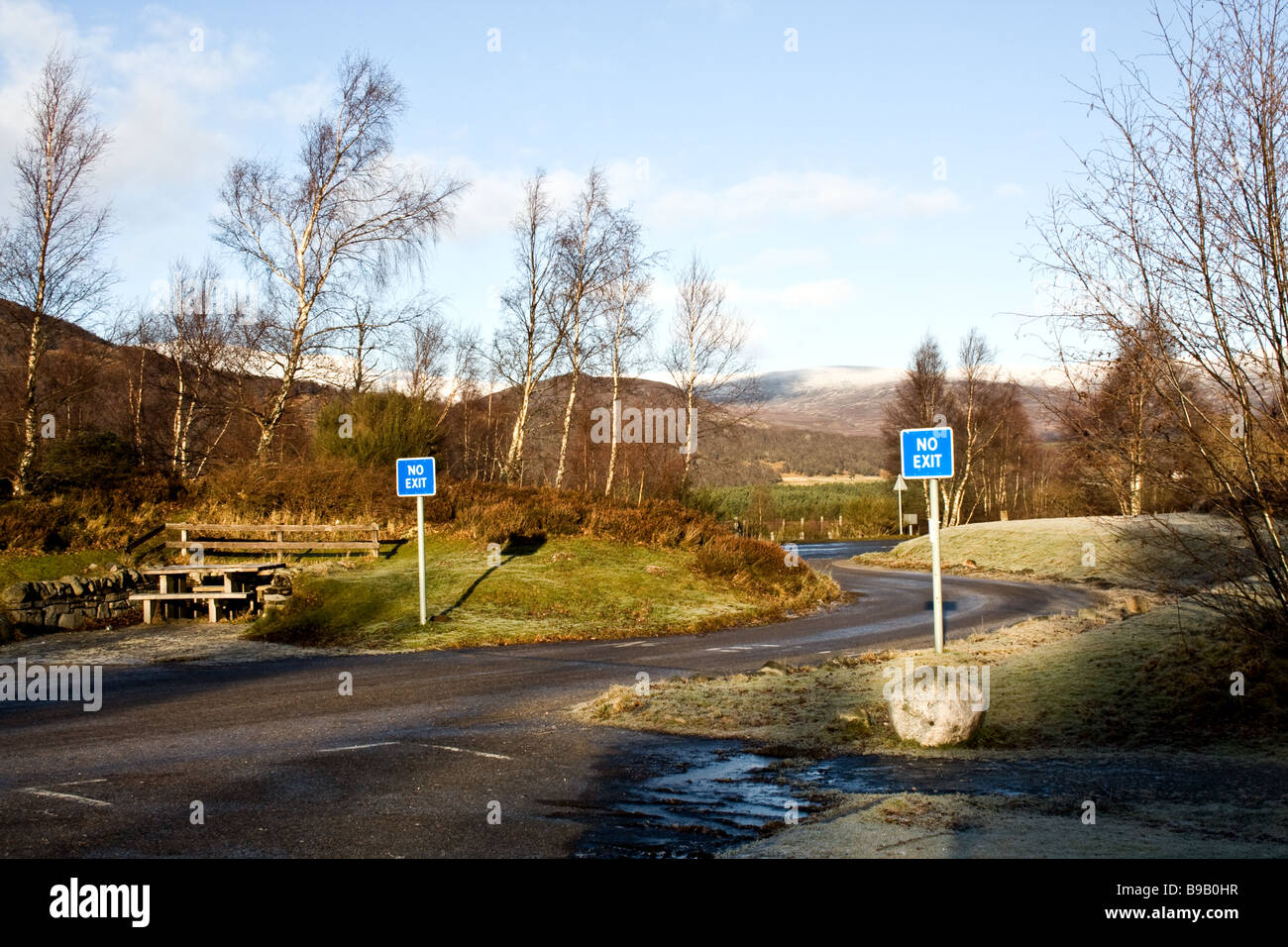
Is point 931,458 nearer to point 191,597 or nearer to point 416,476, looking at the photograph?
point 416,476

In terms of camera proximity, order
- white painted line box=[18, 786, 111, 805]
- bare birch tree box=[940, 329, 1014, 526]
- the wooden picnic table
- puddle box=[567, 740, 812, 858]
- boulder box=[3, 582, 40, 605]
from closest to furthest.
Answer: puddle box=[567, 740, 812, 858], white painted line box=[18, 786, 111, 805], boulder box=[3, 582, 40, 605], the wooden picnic table, bare birch tree box=[940, 329, 1014, 526]

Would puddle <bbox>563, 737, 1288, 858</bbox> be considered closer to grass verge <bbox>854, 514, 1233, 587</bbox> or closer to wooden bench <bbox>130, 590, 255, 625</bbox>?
wooden bench <bbox>130, 590, 255, 625</bbox>

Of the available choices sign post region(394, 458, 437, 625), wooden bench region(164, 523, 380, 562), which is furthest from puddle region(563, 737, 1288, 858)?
wooden bench region(164, 523, 380, 562)

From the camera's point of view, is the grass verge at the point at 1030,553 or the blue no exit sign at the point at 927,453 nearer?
the blue no exit sign at the point at 927,453

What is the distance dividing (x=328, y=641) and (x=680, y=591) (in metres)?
8.44

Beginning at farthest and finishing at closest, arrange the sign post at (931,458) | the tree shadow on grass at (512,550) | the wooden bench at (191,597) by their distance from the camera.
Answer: the tree shadow on grass at (512,550), the wooden bench at (191,597), the sign post at (931,458)

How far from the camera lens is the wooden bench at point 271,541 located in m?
23.2

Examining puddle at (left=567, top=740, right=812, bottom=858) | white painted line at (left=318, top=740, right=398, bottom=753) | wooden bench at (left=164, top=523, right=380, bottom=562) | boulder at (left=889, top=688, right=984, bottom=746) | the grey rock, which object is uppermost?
wooden bench at (left=164, top=523, right=380, bottom=562)

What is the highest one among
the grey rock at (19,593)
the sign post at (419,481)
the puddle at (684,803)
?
the sign post at (419,481)

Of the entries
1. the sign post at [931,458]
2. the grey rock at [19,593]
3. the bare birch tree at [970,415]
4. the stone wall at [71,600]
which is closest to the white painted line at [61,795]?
the sign post at [931,458]

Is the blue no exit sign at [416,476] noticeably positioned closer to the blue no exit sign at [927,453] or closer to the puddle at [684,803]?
the blue no exit sign at [927,453]

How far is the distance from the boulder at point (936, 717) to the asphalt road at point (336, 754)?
7.99 feet

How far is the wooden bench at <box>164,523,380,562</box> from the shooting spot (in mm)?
23234

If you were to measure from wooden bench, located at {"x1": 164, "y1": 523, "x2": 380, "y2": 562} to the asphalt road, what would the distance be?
7758 mm
